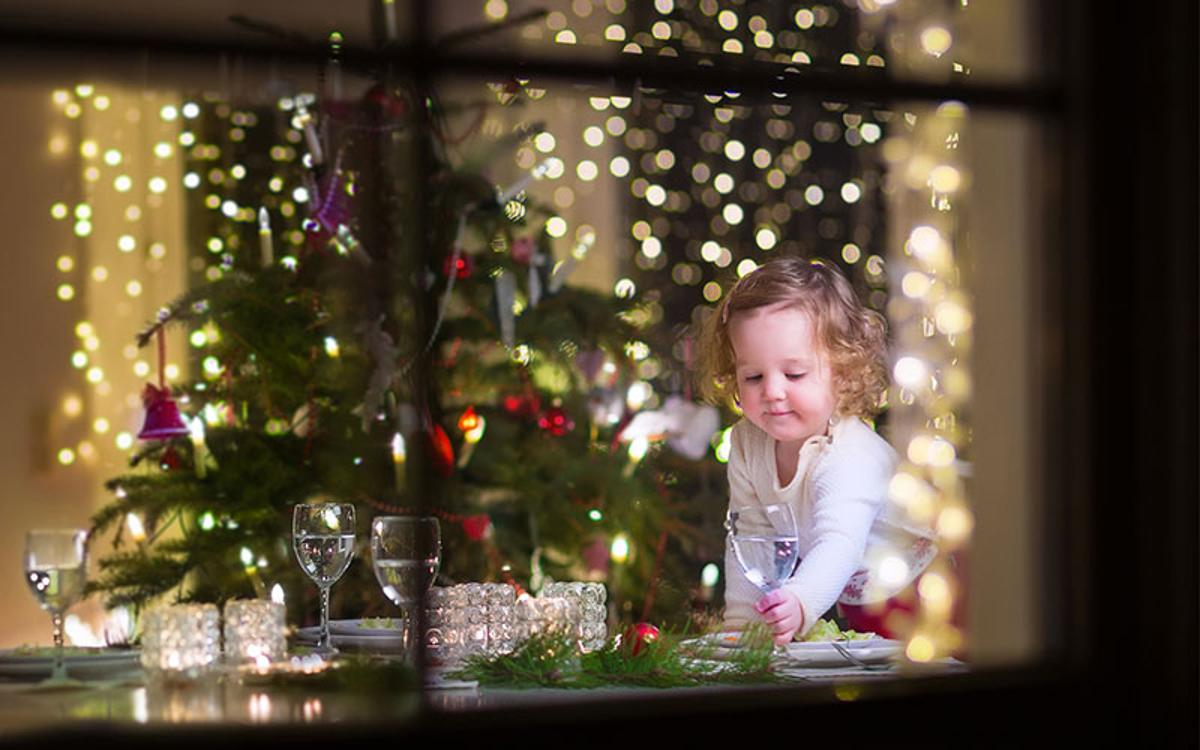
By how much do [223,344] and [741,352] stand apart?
1496 mm

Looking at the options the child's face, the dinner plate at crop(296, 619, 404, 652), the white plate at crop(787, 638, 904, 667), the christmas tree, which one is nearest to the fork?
the white plate at crop(787, 638, 904, 667)

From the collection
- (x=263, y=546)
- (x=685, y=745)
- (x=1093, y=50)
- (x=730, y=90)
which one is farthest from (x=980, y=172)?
(x=263, y=546)

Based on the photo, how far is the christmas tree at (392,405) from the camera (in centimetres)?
320

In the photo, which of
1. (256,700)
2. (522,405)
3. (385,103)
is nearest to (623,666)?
(256,700)

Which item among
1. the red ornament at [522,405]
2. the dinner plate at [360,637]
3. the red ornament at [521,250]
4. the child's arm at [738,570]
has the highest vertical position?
the red ornament at [521,250]

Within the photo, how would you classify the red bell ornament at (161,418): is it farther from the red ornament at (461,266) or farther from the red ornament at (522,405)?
the red ornament at (522,405)

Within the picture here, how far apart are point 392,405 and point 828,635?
164 cm

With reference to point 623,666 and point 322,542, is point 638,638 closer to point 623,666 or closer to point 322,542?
point 623,666

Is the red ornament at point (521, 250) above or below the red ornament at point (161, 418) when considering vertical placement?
above

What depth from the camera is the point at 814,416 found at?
2.11 meters

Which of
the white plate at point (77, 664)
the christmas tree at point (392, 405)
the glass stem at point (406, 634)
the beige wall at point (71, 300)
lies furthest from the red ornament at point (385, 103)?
the beige wall at point (71, 300)

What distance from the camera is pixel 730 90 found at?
1509 mm

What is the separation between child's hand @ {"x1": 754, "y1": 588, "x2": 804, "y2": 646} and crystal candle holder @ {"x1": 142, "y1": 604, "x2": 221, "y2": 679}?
0.62 meters

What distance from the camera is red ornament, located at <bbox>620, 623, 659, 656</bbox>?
68.6 inches
